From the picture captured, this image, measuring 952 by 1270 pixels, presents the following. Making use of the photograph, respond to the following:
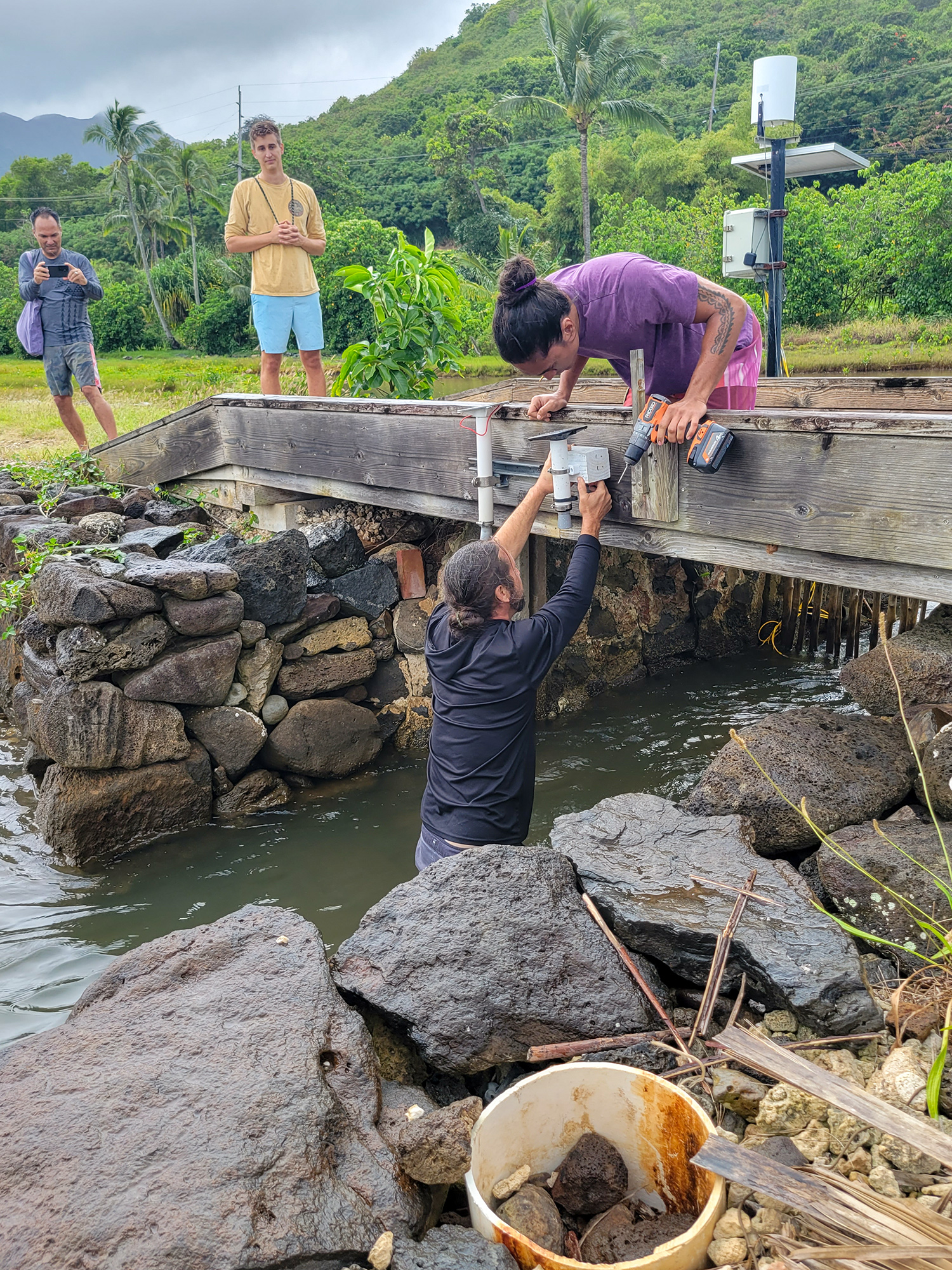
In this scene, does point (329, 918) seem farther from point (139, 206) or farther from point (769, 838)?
point (139, 206)

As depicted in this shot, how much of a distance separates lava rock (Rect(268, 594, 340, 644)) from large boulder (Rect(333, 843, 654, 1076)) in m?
3.59

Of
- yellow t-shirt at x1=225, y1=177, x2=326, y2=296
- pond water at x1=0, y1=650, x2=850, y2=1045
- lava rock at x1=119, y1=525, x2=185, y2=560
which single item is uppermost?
yellow t-shirt at x1=225, y1=177, x2=326, y2=296

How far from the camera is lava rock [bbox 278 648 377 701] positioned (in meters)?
6.27

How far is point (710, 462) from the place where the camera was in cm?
348

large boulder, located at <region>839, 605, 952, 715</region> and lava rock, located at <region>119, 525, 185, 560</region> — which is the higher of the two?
lava rock, located at <region>119, 525, 185, 560</region>

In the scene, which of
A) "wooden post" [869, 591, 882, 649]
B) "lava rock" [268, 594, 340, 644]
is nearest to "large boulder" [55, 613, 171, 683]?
"lava rock" [268, 594, 340, 644]

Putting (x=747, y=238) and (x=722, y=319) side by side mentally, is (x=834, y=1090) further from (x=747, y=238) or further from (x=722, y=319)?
(x=747, y=238)

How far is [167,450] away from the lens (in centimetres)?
765

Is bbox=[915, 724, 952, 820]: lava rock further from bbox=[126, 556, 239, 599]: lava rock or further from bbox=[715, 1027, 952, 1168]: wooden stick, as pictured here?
bbox=[126, 556, 239, 599]: lava rock

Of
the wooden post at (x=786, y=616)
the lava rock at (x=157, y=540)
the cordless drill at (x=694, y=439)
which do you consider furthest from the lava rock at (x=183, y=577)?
the wooden post at (x=786, y=616)

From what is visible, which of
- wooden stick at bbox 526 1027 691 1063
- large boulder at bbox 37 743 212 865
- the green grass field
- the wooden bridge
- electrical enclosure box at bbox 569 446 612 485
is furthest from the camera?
the green grass field

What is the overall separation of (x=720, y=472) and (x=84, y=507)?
5.38 metres

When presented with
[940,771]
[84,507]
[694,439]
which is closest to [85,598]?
[84,507]

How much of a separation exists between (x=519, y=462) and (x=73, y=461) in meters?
5.56
